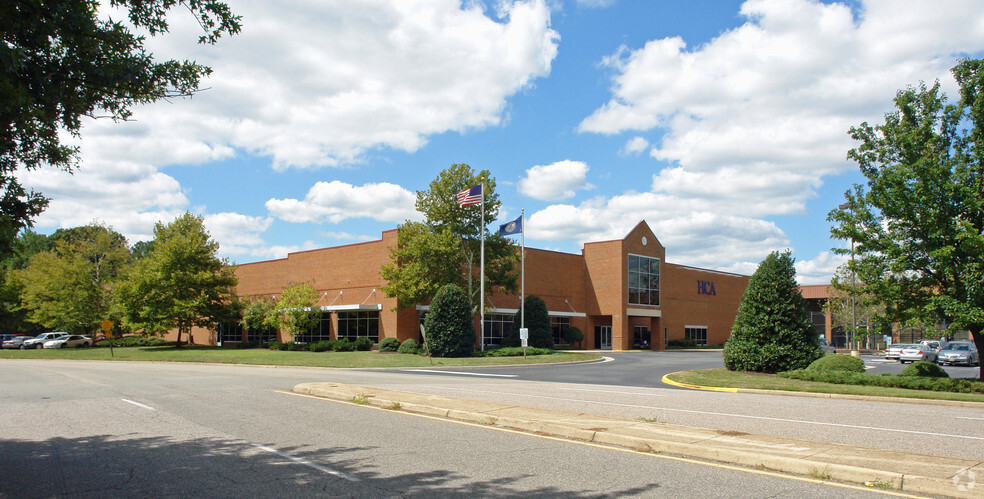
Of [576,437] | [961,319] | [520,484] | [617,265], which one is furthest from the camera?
[617,265]

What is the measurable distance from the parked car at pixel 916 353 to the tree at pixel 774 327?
23.4 m

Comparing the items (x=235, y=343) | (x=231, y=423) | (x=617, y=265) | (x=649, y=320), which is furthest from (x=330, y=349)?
(x=231, y=423)

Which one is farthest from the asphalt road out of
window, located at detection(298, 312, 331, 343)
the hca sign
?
the hca sign

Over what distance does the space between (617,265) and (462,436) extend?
44.8 metres

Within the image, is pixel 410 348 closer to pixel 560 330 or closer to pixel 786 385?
pixel 560 330

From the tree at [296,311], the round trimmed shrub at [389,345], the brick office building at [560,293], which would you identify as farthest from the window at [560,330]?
the tree at [296,311]

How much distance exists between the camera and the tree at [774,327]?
22.9 m

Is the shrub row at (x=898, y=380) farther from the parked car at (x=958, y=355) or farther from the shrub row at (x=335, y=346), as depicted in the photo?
A: the shrub row at (x=335, y=346)

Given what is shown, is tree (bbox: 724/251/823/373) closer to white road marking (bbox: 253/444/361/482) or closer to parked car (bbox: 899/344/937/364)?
white road marking (bbox: 253/444/361/482)

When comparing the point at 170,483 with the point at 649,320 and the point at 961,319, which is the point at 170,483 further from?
the point at 649,320

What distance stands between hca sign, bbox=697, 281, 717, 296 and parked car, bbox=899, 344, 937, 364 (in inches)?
904

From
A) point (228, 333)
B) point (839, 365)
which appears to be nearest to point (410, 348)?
point (839, 365)

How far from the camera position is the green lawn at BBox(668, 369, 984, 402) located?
16.9 meters

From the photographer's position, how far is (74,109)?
22.4 feet
